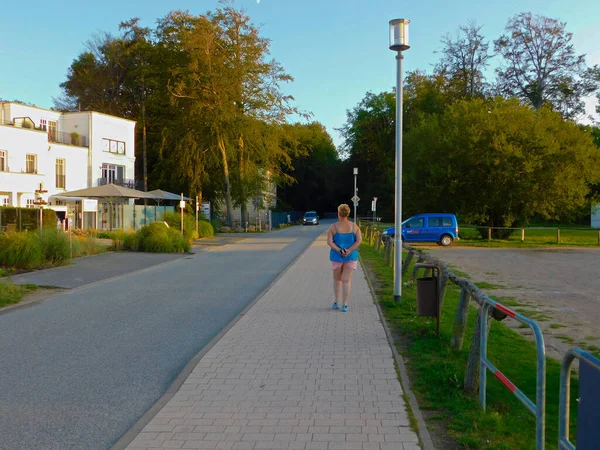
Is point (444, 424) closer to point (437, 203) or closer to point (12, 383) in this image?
point (12, 383)

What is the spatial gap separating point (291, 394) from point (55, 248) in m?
14.2

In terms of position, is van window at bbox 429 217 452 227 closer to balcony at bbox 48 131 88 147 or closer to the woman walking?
the woman walking

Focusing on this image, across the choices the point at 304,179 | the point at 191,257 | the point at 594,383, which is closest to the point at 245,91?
the point at 191,257

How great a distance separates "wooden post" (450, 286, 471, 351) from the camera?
6740 mm

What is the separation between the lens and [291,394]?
5.34m

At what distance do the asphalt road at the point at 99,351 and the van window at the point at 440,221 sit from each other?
18457 millimetres

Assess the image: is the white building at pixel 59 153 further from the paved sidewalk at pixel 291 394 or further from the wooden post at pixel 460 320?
the wooden post at pixel 460 320

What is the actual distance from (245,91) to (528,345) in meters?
39.1

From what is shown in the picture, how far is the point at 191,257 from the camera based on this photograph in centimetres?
2242

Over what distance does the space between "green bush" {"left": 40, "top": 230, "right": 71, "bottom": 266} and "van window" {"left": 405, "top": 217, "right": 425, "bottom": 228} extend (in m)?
19.1

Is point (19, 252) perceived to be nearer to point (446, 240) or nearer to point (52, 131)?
point (446, 240)

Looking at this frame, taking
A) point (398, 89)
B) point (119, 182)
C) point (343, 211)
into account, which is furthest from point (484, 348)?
point (119, 182)

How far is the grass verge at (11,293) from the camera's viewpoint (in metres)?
11.0

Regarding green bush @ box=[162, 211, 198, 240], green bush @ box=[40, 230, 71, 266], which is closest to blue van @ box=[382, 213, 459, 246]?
green bush @ box=[162, 211, 198, 240]
